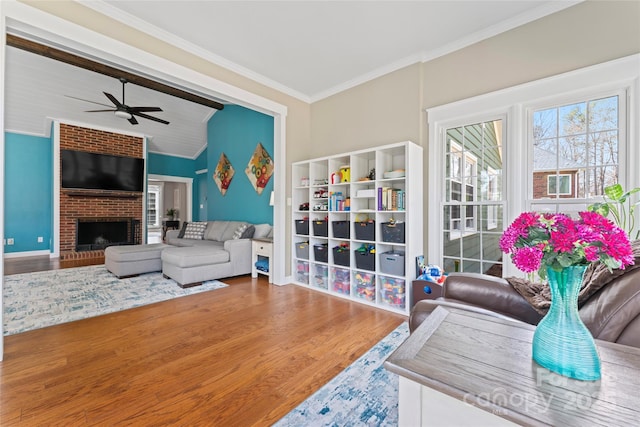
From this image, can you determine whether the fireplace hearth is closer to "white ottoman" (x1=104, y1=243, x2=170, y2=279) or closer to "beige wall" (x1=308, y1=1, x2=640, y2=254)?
"white ottoman" (x1=104, y1=243, x2=170, y2=279)

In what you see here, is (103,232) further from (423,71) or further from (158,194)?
(423,71)

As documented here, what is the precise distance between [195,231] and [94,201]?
254 centimetres

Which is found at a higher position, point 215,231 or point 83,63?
point 83,63

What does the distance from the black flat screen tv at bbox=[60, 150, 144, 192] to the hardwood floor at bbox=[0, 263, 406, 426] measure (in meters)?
4.72

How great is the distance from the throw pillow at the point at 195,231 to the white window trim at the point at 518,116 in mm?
4601

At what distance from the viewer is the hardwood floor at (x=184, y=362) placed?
1.48m

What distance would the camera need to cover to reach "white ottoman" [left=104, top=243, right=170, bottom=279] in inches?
159

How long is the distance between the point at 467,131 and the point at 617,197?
219 centimetres

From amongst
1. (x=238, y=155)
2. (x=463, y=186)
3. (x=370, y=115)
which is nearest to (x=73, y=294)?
(x=238, y=155)

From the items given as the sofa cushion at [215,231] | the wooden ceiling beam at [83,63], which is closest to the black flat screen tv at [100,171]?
the wooden ceiling beam at [83,63]

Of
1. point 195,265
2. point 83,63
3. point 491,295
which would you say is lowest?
point 195,265

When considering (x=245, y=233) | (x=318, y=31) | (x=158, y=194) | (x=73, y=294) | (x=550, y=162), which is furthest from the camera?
(x=158, y=194)

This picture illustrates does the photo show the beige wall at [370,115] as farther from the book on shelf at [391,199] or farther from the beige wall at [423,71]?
the book on shelf at [391,199]

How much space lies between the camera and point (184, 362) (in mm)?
1947
